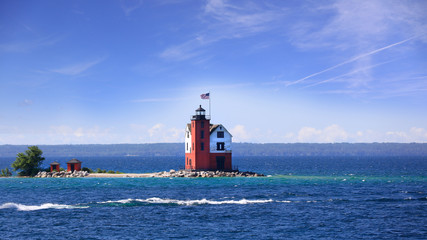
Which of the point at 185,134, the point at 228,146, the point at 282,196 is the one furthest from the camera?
the point at 185,134

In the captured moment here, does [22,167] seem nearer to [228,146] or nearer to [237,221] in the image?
[228,146]

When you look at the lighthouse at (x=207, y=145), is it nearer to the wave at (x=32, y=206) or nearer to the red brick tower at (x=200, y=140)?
the red brick tower at (x=200, y=140)

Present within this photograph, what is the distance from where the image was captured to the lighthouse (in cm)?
8656

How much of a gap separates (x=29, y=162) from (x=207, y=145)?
3753 centimetres

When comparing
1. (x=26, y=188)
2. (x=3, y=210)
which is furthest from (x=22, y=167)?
(x=3, y=210)

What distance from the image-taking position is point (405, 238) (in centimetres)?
3369

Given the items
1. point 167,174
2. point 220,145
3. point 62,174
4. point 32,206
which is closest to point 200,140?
point 220,145

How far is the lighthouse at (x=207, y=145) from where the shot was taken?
284 feet

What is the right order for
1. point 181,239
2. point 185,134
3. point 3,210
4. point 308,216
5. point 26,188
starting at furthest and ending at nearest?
1. point 185,134
2. point 26,188
3. point 3,210
4. point 308,216
5. point 181,239

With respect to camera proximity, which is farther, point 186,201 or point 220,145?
point 220,145

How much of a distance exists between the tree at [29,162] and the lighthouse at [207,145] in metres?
32.1

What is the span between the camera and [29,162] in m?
92.9

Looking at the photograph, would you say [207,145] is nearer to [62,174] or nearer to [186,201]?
[62,174]

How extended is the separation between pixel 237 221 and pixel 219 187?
27080mm
